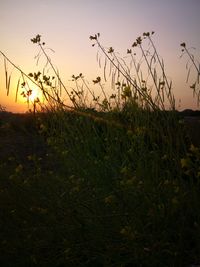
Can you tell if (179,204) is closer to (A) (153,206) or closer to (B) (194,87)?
(A) (153,206)

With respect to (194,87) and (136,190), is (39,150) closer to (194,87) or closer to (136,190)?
(194,87)

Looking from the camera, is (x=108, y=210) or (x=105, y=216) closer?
(x=105, y=216)

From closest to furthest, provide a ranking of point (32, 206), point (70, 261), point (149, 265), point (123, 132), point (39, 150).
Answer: point (149, 265)
point (70, 261)
point (32, 206)
point (123, 132)
point (39, 150)

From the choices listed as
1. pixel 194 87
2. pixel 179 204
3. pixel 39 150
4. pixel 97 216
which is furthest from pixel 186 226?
pixel 39 150

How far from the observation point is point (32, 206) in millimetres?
3053

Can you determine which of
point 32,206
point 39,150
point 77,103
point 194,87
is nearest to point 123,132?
point 77,103

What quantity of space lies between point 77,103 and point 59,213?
1292 mm

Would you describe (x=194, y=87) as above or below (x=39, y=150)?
above

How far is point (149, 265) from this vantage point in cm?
229

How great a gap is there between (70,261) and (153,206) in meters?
0.58

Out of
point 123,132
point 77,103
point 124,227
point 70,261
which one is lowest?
point 70,261

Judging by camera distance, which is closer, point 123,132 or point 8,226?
point 8,226

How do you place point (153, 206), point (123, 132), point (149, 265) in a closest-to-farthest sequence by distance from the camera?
point (149, 265) → point (153, 206) → point (123, 132)

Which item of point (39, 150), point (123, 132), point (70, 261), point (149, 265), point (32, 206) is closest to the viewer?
point (149, 265)
